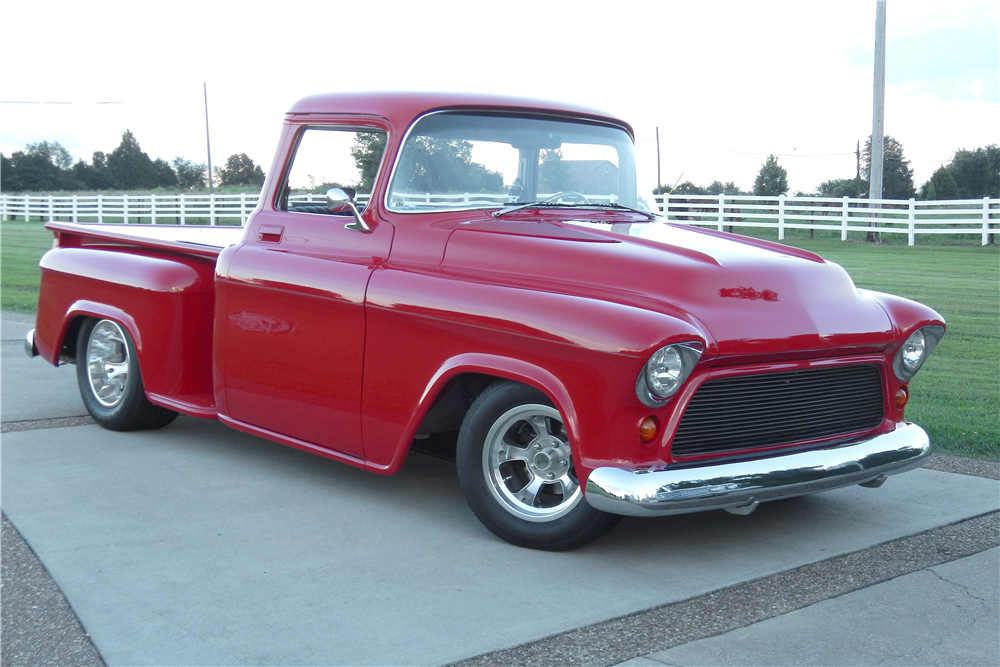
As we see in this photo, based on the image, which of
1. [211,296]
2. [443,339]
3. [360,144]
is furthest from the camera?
[211,296]

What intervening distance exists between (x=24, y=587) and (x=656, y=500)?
85.6 inches

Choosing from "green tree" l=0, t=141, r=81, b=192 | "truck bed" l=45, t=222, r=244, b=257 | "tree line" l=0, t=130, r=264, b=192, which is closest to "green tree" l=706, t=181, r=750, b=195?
"truck bed" l=45, t=222, r=244, b=257

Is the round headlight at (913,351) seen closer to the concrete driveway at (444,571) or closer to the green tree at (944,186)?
the concrete driveway at (444,571)

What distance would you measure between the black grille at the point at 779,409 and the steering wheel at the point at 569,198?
140 cm

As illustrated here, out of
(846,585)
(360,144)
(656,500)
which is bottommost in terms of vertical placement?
(846,585)

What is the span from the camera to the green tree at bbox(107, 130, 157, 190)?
56.0 meters

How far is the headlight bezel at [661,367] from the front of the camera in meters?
3.35

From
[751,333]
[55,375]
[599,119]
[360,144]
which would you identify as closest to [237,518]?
[360,144]

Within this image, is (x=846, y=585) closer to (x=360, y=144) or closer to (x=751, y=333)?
(x=751, y=333)

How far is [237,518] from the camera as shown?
414 centimetres

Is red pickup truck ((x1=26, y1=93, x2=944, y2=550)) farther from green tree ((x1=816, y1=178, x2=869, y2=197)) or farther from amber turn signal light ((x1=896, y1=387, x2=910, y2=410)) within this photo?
green tree ((x1=816, y1=178, x2=869, y2=197))

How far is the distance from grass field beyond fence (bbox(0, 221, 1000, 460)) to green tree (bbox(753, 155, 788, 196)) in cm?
1630

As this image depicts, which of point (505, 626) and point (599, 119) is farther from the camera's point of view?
point (599, 119)

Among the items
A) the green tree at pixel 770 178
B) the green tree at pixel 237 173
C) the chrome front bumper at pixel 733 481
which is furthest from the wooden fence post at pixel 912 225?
the chrome front bumper at pixel 733 481
